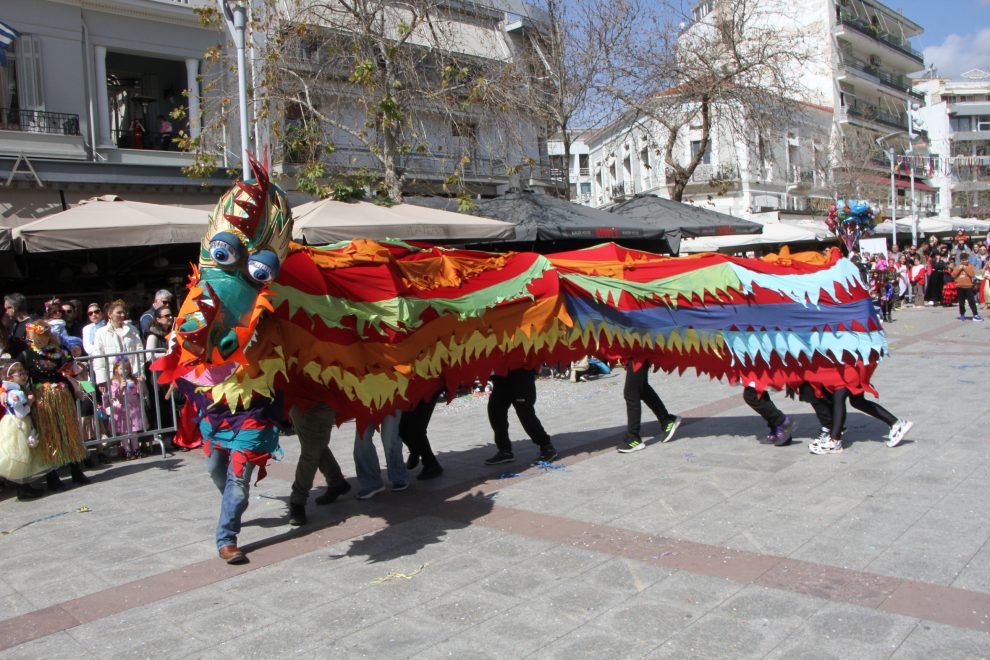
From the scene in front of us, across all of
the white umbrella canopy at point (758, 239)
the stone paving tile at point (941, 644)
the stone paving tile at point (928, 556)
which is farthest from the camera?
the white umbrella canopy at point (758, 239)

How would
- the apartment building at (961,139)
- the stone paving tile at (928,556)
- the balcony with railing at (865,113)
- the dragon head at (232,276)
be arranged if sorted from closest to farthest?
the stone paving tile at (928,556)
the dragon head at (232,276)
the balcony with railing at (865,113)
the apartment building at (961,139)

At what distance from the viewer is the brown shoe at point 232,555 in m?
5.02

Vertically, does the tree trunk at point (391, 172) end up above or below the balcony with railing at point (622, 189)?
below

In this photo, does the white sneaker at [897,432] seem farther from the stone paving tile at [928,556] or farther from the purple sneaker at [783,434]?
the stone paving tile at [928,556]

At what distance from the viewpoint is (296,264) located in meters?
5.21

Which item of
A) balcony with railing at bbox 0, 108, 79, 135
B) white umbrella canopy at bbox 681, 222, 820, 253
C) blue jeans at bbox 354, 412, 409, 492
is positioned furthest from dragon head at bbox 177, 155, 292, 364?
white umbrella canopy at bbox 681, 222, 820, 253

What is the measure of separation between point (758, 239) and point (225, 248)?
21.1m

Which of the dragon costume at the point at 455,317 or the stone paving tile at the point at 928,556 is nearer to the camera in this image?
the stone paving tile at the point at 928,556

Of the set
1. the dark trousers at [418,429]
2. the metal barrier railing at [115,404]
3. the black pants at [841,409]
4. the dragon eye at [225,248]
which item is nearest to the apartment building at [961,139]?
the black pants at [841,409]

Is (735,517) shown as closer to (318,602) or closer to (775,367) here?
(775,367)

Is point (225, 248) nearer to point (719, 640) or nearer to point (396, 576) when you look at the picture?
point (396, 576)

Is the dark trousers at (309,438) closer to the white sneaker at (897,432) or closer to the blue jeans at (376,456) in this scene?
the blue jeans at (376,456)

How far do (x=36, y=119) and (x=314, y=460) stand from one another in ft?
44.1

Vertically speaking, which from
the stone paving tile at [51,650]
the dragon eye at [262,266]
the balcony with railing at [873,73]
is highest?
the balcony with railing at [873,73]
